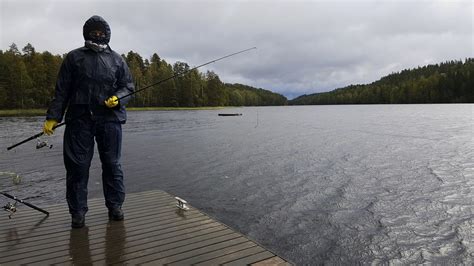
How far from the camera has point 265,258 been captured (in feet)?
14.6

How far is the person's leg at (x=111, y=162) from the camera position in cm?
545

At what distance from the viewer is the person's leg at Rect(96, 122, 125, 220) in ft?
17.9

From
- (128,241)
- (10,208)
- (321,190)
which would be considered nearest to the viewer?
(128,241)

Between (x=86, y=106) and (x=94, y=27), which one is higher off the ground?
(x=94, y=27)

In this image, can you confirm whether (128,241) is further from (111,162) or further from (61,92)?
(61,92)

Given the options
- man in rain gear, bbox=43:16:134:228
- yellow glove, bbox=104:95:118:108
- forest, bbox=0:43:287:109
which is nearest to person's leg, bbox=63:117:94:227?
man in rain gear, bbox=43:16:134:228

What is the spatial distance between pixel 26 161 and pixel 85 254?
1696 centimetres

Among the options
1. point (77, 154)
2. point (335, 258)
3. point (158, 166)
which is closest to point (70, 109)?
point (77, 154)

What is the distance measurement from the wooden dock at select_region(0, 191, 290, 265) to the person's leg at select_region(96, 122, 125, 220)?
1.16ft

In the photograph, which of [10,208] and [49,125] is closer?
[49,125]

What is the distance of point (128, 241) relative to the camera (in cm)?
492

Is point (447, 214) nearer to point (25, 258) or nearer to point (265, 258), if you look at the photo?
point (265, 258)

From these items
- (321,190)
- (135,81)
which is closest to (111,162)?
(321,190)

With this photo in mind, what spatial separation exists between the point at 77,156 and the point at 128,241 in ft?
5.31
